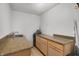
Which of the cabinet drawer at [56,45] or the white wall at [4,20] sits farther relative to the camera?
the cabinet drawer at [56,45]

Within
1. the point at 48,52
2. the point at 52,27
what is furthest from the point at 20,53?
the point at 52,27

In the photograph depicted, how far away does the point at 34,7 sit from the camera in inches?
35.0

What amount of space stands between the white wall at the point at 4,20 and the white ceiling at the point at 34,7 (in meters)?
0.08

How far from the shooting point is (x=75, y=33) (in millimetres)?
788

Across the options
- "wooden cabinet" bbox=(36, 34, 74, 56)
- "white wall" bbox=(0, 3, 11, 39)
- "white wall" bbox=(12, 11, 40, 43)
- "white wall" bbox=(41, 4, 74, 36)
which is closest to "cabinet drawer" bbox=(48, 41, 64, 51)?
"wooden cabinet" bbox=(36, 34, 74, 56)

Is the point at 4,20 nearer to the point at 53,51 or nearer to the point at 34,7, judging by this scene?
the point at 34,7

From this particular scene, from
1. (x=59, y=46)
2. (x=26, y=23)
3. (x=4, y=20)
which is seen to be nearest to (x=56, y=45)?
(x=59, y=46)

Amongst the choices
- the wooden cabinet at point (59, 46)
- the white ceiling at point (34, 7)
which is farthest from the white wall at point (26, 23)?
the wooden cabinet at point (59, 46)

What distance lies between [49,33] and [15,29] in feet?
1.41

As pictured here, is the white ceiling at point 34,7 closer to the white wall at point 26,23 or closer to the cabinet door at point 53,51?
the white wall at point 26,23

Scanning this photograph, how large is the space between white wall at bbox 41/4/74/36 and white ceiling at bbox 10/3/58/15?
62 millimetres

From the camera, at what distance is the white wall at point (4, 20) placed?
2.59 ft

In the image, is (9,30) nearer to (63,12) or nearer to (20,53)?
(20,53)

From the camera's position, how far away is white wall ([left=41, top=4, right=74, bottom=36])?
0.83m
